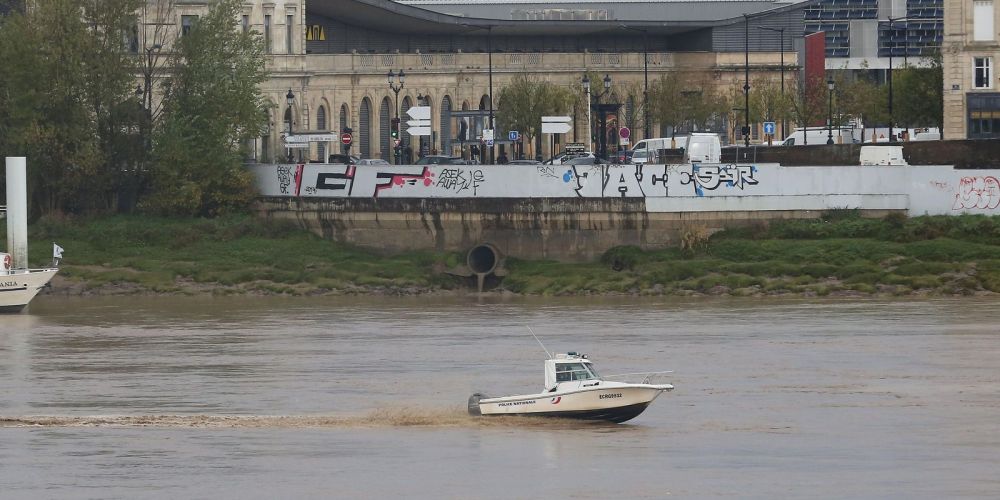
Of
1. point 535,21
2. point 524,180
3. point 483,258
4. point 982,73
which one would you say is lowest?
point 483,258

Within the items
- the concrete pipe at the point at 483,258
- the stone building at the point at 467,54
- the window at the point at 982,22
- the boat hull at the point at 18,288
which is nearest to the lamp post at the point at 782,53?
the stone building at the point at 467,54

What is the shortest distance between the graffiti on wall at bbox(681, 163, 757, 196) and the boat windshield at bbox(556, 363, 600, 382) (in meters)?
34.8

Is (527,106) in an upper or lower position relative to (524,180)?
upper

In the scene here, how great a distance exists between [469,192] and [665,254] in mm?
8215

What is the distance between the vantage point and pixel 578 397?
47.4 m

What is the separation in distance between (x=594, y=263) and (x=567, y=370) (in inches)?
1350

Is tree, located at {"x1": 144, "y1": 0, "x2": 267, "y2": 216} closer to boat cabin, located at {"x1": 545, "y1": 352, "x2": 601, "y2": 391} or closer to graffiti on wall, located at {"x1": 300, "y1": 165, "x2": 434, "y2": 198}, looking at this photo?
graffiti on wall, located at {"x1": 300, "y1": 165, "x2": 434, "y2": 198}

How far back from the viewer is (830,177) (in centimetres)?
8156

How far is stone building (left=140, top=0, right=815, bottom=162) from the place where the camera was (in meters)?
120

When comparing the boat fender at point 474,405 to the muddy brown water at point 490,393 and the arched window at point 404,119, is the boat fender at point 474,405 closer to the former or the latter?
the muddy brown water at point 490,393

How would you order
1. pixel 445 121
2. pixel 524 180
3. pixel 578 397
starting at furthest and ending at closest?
pixel 445 121 → pixel 524 180 → pixel 578 397

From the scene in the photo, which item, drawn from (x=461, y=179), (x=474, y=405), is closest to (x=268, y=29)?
(x=461, y=179)

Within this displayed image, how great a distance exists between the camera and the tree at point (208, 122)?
89.1m

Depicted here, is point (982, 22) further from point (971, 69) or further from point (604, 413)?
point (604, 413)
